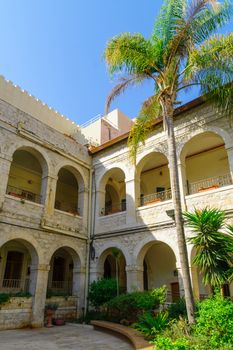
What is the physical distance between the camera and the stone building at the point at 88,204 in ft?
38.2

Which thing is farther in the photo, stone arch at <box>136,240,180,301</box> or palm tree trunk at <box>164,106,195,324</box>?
stone arch at <box>136,240,180,301</box>

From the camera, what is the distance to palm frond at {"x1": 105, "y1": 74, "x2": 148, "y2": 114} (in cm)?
1036

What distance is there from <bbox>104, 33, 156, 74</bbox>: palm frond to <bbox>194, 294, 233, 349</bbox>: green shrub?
7934 millimetres

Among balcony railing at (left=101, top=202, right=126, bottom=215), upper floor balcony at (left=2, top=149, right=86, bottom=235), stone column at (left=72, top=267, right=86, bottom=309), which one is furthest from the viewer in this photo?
balcony railing at (left=101, top=202, right=126, bottom=215)

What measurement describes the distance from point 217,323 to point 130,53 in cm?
Result: 871

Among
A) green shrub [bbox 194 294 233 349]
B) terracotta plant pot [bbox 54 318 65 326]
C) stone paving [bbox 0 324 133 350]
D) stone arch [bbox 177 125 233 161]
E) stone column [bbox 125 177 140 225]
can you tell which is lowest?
stone paving [bbox 0 324 133 350]

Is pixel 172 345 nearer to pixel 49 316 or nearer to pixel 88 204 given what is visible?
pixel 49 316

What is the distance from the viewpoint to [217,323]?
5.94 meters

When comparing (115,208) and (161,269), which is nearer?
(161,269)

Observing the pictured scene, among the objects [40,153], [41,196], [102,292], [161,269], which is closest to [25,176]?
[40,153]

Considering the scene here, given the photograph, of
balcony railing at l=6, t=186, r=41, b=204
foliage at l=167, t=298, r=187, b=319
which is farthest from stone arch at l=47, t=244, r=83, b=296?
foliage at l=167, t=298, r=187, b=319

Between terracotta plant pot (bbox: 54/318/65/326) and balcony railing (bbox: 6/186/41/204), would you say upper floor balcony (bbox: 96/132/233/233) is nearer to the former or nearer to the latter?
balcony railing (bbox: 6/186/41/204)

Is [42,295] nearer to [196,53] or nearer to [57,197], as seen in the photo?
[57,197]

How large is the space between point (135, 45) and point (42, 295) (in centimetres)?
1092
